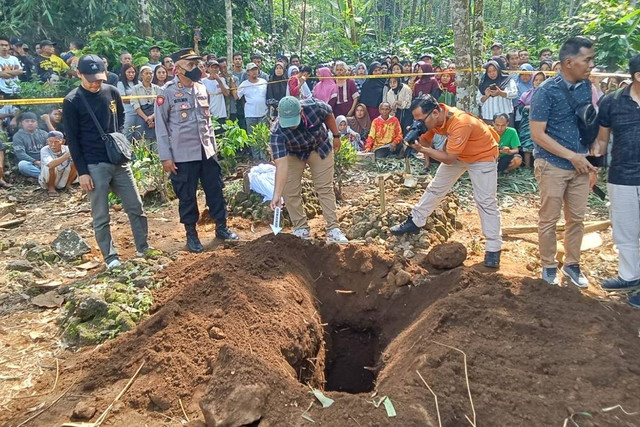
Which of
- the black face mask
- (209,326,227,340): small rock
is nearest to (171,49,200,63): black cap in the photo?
the black face mask

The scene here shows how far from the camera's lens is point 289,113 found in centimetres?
467

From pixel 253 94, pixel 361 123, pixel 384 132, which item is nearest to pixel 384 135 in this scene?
pixel 384 132

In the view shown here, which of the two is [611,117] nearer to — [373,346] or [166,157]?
[373,346]

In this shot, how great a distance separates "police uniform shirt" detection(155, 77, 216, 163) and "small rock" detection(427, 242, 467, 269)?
2.50 meters

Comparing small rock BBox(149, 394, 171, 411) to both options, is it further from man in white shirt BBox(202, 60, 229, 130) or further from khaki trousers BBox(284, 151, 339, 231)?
man in white shirt BBox(202, 60, 229, 130)

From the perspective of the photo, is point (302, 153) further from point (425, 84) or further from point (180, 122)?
point (425, 84)

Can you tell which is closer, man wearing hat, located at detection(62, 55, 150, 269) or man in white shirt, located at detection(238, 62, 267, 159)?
man wearing hat, located at detection(62, 55, 150, 269)

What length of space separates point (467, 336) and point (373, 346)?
4.17ft

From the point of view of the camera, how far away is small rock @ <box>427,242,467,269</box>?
459 cm

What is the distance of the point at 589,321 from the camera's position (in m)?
3.24

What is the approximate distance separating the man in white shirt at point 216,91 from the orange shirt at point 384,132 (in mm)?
2699

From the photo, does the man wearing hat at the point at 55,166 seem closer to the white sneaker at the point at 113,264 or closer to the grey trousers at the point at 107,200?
the grey trousers at the point at 107,200

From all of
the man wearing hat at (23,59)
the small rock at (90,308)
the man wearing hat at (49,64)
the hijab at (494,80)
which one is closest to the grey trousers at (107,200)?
the small rock at (90,308)

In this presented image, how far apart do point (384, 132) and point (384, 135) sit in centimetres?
6
